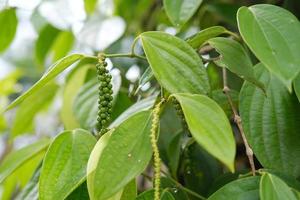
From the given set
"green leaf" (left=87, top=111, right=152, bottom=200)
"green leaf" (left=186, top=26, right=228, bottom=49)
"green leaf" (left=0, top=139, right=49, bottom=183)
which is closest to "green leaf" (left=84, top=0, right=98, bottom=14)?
"green leaf" (left=0, top=139, right=49, bottom=183)

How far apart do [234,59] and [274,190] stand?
0.51 ft

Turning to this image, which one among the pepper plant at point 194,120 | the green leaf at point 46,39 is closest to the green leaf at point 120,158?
the pepper plant at point 194,120

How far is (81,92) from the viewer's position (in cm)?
84

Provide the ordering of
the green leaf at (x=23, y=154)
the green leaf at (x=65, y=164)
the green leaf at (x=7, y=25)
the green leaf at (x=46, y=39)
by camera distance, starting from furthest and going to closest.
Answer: the green leaf at (x=46, y=39) → the green leaf at (x=7, y=25) → the green leaf at (x=23, y=154) → the green leaf at (x=65, y=164)

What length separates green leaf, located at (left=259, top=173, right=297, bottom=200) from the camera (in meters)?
0.49

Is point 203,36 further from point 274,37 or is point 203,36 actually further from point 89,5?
point 89,5

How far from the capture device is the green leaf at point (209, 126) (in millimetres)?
450

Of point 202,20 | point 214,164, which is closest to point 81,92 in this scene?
point 214,164

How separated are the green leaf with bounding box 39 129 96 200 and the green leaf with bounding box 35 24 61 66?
21.8 inches

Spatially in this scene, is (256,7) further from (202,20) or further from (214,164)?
(202,20)

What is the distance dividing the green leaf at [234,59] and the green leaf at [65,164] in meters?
0.16

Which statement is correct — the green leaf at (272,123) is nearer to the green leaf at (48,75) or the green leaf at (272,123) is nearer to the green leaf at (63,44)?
the green leaf at (48,75)

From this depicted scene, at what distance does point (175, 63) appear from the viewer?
0.55 meters

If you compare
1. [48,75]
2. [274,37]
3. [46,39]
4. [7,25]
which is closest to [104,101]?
[48,75]
